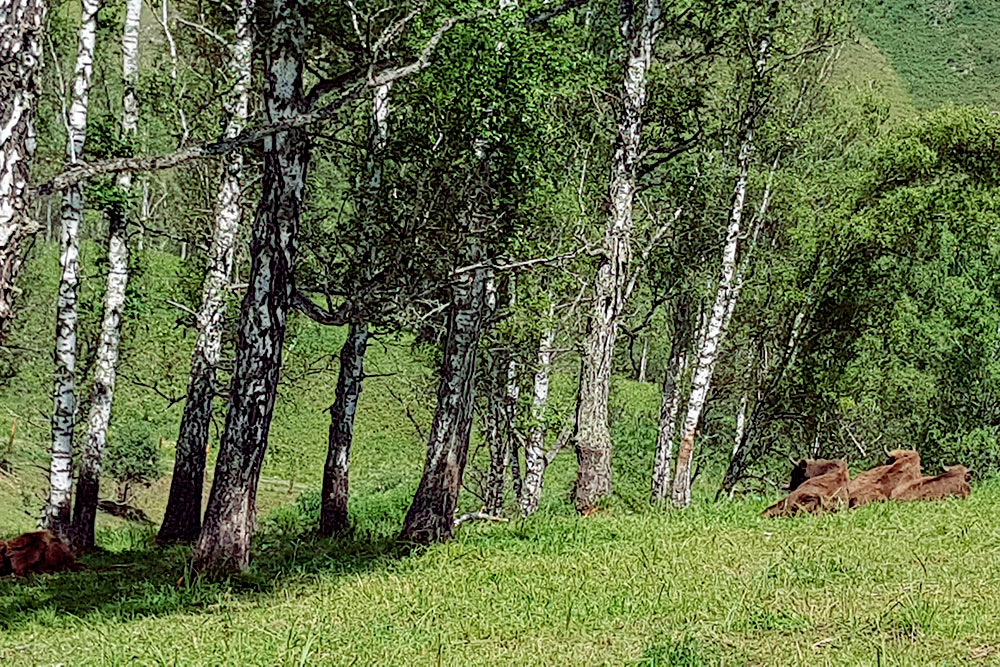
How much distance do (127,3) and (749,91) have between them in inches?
532

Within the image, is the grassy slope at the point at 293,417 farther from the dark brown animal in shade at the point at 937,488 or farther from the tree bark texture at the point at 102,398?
the dark brown animal in shade at the point at 937,488

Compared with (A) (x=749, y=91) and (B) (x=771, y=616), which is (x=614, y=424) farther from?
(B) (x=771, y=616)

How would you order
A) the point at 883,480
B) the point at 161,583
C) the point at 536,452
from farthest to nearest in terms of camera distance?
the point at 536,452 < the point at 883,480 < the point at 161,583

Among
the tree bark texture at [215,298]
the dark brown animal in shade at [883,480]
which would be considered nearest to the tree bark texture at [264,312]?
the tree bark texture at [215,298]

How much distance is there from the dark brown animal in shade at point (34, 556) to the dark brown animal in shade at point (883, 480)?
11261 millimetres

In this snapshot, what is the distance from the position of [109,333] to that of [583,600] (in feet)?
37.5

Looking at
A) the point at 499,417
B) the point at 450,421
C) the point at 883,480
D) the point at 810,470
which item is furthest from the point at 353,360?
the point at 883,480

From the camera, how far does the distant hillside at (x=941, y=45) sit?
141875 millimetres

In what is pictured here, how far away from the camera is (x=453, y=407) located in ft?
41.4

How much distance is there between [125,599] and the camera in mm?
9938

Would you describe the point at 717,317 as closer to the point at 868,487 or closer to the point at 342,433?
the point at 868,487

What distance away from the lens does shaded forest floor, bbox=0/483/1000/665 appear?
6.46 metres

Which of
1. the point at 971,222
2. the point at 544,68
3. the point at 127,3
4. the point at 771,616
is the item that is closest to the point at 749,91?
the point at 971,222

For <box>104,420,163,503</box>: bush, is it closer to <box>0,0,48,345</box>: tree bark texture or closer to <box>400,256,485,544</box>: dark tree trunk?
<box>400,256,485,544</box>: dark tree trunk
